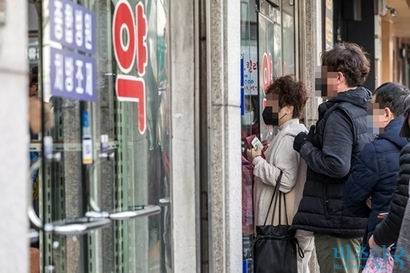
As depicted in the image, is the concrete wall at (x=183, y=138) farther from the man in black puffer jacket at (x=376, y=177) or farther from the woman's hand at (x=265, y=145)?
the woman's hand at (x=265, y=145)

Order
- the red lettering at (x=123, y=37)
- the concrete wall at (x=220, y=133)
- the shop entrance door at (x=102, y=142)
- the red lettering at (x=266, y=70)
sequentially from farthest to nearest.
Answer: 1. the red lettering at (x=266, y=70)
2. the concrete wall at (x=220, y=133)
3. the red lettering at (x=123, y=37)
4. the shop entrance door at (x=102, y=142)

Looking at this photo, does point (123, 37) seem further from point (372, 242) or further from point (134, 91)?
point (372, 242)

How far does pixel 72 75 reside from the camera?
129 inches

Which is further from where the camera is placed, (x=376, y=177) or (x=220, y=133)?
(x=220, y=133)

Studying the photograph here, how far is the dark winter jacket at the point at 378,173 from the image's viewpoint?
4227 mm

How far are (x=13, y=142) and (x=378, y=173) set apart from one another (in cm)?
229

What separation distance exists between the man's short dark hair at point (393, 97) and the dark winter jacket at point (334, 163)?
0.97ft

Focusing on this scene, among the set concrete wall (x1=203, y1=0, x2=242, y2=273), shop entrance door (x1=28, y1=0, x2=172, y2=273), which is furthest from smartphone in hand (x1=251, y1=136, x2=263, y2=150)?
shop entrance door (x1=28, y1=0, x2=172, y2=273)

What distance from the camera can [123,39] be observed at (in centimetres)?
388

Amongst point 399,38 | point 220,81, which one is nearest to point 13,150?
point 220,81

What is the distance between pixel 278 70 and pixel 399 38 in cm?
1380

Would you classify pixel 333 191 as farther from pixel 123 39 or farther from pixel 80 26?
pixel 80 26

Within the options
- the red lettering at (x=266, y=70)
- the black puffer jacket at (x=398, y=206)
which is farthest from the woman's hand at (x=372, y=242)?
the red lettering at (x=266, y=70)

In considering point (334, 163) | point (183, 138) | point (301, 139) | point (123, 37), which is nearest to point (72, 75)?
point (123, 37)
